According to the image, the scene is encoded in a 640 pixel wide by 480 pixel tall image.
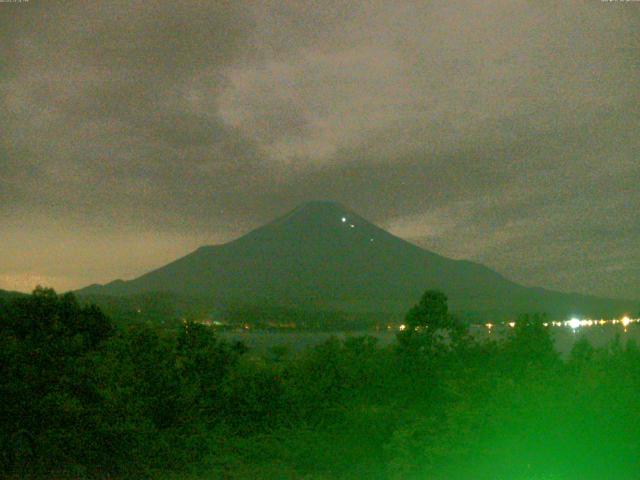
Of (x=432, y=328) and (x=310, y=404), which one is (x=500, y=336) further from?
(x=310, y=404)

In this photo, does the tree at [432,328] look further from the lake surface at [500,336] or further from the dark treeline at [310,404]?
the lake surface at [500,336]

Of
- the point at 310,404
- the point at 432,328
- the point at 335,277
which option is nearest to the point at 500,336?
the point at 432,328

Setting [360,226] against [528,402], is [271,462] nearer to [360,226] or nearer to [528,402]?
[528,402]

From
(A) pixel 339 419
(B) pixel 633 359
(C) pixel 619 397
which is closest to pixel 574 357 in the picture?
(B) pixel 633 359

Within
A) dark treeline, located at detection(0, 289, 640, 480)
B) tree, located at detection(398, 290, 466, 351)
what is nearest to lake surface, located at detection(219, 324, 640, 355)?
dark treeline, located at detection(0, 289, 640, 480)

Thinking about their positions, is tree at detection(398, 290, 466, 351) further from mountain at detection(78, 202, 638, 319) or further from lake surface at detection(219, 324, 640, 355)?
mountain at detection(78, 202, 638, 319)

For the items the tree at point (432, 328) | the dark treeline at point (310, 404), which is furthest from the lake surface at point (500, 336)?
the tree at point (432, 328)
